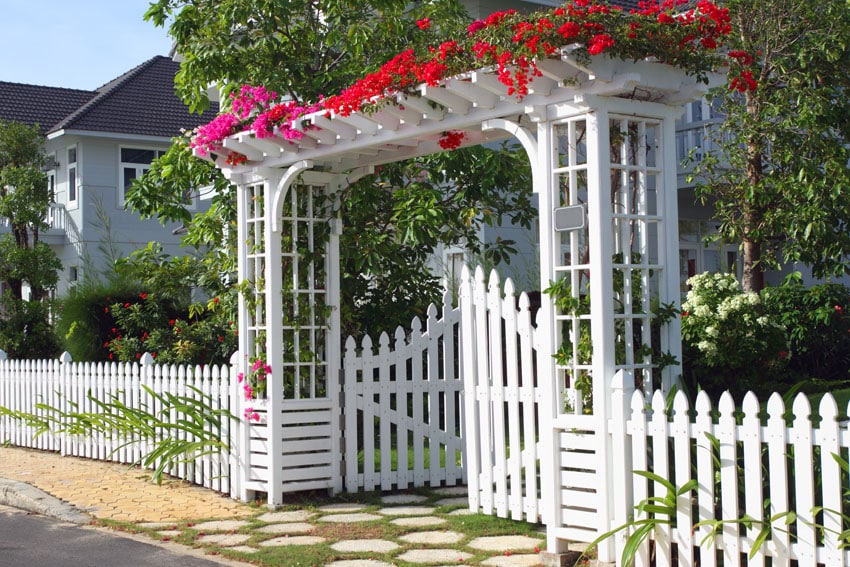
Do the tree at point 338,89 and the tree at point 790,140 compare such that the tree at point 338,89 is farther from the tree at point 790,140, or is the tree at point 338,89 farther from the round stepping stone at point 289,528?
the tree at point 790,140

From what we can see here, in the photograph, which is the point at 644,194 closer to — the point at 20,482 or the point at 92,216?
the point at 20,482

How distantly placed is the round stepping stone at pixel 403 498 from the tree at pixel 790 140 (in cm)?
628

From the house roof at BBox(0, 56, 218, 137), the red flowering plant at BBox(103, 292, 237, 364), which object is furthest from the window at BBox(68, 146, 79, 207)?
the red flowering plant at BBox(103, 292, 237, 364)

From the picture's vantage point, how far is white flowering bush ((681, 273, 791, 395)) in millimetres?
11711

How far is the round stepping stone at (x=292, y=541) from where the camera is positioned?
6.82 metres

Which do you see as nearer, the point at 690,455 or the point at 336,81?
Result: the point at 690,455

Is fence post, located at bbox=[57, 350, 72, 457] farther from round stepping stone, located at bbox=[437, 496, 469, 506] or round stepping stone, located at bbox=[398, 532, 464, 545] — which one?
round stepping stone, located at bbox=[398, 532, 464, 545]

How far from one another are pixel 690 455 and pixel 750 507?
476 millimetres

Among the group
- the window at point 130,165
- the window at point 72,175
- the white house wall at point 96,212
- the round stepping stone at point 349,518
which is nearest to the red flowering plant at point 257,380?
the round stepping stone at point 349,518

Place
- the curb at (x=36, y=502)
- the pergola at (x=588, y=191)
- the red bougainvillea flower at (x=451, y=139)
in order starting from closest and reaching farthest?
the pergola at (x=588, y=191) → the red bougainvillea flower at (x=451, y=139) → the curb at (x=36, y=502)

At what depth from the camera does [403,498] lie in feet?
27.6

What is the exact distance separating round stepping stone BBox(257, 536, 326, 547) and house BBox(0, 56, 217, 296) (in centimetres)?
1502

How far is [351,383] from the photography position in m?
8.62

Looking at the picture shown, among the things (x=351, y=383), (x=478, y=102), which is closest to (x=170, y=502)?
(x=351, y=383)
